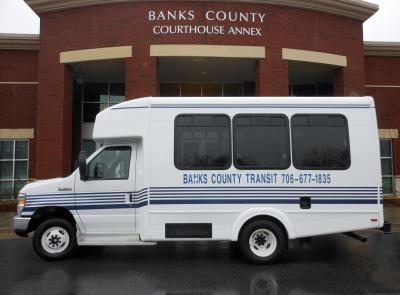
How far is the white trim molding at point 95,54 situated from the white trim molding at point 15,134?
4.30 m

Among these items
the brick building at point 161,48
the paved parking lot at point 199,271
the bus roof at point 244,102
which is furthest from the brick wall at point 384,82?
the bus roof at point 244,102

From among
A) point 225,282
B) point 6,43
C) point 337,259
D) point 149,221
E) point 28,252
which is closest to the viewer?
point 225,282

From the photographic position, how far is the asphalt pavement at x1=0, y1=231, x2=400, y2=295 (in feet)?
20.6

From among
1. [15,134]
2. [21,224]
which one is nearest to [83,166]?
[21,224]

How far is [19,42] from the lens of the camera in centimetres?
1886

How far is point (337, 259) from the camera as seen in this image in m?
8.25

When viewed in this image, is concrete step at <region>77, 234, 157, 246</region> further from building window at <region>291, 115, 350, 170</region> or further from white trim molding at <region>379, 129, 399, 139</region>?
white trim molding at <region>379, 129, 399, 139</region>

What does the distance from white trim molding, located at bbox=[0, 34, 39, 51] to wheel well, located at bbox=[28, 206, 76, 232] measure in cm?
1263

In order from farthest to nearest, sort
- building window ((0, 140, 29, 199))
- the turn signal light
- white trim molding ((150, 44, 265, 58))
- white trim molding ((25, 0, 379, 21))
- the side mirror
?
building window ((0, 140, 29, 199))
white trim molding ((25, 0, 379, 21))
white trim molding ((150, 44, 265, 58))
the turn signal light
the side mirror

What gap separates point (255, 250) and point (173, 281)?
1750 millimetres

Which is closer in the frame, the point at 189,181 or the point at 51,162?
the point at 189,181

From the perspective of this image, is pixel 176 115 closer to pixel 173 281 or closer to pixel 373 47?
pixel 173 281

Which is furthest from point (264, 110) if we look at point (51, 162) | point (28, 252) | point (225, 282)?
point (51, 162)

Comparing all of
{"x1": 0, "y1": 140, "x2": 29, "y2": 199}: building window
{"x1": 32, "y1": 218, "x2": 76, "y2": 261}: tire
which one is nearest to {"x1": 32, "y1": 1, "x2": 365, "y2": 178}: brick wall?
{"x1": 0, "y1": 140, "x2": 29, "y2": 199}: building window
